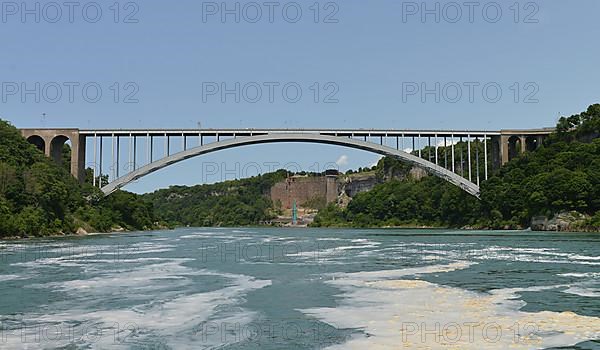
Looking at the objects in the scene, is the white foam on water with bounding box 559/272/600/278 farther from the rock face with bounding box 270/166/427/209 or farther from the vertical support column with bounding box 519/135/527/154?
the rock face with bounding box 270/166/427/209

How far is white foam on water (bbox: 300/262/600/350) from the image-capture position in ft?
21.4

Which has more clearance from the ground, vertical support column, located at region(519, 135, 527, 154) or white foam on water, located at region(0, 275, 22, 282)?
vertical support column, located at region(519, 135, 527, 154)

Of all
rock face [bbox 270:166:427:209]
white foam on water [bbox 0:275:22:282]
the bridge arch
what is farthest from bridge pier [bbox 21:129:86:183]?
rock face [bbox 270:166:427:209]

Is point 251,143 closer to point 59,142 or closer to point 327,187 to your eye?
point 59,142

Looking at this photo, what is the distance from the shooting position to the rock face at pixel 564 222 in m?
39.8

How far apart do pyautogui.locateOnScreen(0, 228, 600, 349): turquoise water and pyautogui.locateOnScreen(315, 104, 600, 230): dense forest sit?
2747cm

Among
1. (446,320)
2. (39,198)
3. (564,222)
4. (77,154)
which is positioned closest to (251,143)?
(77,154)

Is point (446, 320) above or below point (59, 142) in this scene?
below

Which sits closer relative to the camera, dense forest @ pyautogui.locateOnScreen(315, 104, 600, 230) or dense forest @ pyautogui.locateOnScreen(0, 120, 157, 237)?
dense forest @ pyautogui.locateOnScreen(0, 120, 157, 237)

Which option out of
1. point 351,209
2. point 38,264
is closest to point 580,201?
point 38,264

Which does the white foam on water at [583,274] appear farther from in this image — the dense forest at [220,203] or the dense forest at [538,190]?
the dense forest at [220,203]

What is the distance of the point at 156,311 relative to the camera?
8734 millimetres

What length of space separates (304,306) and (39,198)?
30.7m

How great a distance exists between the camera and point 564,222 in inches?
1604
